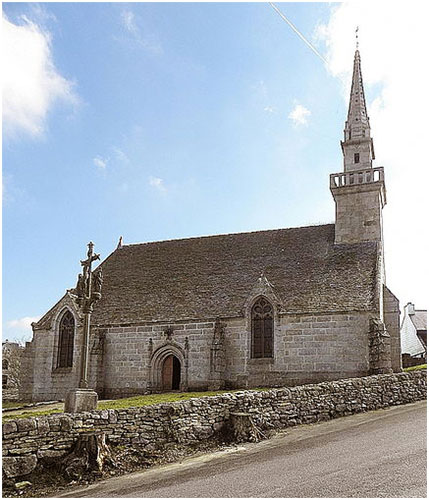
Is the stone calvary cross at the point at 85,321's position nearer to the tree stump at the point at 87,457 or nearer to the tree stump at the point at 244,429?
the tree stump at the point at 87,457

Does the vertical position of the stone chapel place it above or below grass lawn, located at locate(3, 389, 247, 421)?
above

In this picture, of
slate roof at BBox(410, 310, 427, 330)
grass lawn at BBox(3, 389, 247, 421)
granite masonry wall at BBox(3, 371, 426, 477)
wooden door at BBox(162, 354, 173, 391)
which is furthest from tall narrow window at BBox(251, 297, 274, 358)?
slate roof at BBox(410, 310, 427, 330)

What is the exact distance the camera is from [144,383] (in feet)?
84.5

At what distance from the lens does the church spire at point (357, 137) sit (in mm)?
30250

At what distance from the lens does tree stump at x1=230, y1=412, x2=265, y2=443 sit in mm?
13614

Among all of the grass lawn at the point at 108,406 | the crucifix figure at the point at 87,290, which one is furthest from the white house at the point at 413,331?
the crucifix figure at the point at 87,290

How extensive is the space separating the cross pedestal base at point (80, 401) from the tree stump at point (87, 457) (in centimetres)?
218

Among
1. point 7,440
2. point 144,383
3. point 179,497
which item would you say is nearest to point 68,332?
point 144,383

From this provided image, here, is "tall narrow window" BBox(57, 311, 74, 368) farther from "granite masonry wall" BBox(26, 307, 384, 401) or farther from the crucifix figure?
the crucifix figure

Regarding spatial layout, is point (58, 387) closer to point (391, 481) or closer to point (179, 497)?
point (179, 497)

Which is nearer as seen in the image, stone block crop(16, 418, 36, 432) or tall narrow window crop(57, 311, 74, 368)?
stone block crop(16, 418, 36, 432)

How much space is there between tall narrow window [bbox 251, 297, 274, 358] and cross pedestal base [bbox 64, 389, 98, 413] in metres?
12.2

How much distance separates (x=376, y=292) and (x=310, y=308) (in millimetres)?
3004

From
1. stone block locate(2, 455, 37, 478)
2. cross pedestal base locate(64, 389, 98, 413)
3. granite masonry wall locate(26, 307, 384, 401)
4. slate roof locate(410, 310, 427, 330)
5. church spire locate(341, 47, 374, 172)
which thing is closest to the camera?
stone block locate(2, 455, 37, 478)
